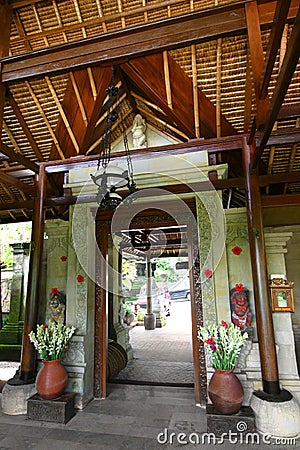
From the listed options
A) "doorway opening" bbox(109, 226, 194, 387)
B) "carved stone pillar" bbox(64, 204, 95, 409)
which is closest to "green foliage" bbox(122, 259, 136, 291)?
"doorway opening" bbox(109, 226, 194, 387)

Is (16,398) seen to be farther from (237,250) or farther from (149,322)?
(149,322)

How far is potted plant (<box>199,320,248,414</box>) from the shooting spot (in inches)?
110

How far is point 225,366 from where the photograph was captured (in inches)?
116

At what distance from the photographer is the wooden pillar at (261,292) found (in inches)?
110

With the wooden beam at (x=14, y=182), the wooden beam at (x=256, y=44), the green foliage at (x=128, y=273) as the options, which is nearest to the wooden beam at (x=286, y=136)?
the wooden beam at (x=256, y=44)

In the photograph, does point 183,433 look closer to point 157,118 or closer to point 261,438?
point 261,438

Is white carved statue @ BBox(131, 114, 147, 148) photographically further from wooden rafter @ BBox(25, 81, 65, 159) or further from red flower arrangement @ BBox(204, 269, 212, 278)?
red flower arrangement @ BBox(204, 269, 212, 278)

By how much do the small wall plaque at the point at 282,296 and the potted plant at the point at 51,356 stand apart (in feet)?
8.26

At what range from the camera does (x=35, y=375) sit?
3.56 meters

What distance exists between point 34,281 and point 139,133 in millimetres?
2732

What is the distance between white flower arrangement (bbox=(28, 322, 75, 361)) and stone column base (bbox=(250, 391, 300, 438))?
2301mm

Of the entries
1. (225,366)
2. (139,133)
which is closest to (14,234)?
(139,133)

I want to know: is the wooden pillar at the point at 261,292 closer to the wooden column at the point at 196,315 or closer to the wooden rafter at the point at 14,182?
the wooden column at the point at 196,315

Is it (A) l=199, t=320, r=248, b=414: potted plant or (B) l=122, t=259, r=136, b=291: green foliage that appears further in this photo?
(B) l=122, t=259, r=136, b=291: green foliage
